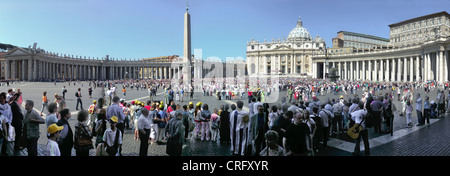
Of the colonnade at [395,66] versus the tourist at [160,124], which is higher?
the colonnade at [395,66]

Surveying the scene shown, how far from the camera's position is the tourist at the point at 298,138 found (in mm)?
3787

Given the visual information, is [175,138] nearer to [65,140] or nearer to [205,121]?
[65,140]

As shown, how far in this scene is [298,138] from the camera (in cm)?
379

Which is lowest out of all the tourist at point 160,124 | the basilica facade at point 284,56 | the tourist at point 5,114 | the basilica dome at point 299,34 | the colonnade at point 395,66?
the tourist at point 160,124

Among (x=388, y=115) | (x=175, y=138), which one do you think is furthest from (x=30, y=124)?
(x=388, y=115)

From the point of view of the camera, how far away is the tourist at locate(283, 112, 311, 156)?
3787mm

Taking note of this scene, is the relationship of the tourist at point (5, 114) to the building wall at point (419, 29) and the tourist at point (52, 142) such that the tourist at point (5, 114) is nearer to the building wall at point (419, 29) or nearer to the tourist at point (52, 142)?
the tourist at point (52, 142)

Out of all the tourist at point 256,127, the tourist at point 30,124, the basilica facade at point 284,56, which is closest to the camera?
the tourist at point 30,124

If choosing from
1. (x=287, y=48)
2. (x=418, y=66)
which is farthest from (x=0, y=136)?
(x=287, y=48)

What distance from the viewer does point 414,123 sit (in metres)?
9.94

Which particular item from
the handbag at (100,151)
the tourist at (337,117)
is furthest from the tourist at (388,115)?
the handbag at (100,151)

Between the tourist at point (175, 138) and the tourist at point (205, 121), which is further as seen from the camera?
the tourist at point (205, 121)

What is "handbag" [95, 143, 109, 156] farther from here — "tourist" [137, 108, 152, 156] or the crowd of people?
"tourist" [137, 108, 152, 156]
